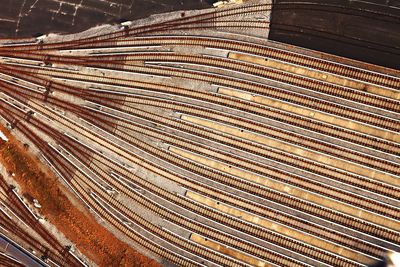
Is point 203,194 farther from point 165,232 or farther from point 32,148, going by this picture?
point 32,148

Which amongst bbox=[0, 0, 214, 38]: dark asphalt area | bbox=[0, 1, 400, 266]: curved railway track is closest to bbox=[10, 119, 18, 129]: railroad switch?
bbox=[0, 1, 400, 266]: curved railway track

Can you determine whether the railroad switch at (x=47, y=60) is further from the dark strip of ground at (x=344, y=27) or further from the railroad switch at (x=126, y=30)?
the dark strip of ground at (x=344, y=27)

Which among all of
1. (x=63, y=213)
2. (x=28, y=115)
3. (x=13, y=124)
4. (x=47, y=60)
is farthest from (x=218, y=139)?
(x=13, y=124)

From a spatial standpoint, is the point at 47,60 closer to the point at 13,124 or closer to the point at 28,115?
the point at 28,115

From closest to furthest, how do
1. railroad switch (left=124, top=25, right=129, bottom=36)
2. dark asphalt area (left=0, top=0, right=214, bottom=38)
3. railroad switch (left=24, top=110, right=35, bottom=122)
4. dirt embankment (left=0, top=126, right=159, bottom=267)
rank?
dirt embankment (left=0, top=126, right=159, bottom=267) < railroad switch (left=24, top=110, right=35, bottom=122) < railroad switch (left=124, top=25, right=129, bottom=36) < dark asphalt area (left=0, top=0, right=214, bottom=38)

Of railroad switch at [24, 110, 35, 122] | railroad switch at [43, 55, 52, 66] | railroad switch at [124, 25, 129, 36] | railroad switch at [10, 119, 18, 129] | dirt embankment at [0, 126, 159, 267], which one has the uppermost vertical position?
railroad switch at [124, 25, 129, 36]

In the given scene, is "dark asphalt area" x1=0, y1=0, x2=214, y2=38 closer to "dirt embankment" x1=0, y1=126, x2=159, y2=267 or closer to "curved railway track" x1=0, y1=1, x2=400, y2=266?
"curved railway track" x1=0, y1=1, x2=400, y2=266

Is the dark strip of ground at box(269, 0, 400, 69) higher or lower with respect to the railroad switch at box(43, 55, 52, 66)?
higher

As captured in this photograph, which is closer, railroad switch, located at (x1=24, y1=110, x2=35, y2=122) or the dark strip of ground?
the dark strip of ground

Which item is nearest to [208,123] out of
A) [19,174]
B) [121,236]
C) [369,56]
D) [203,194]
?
[203,194]
